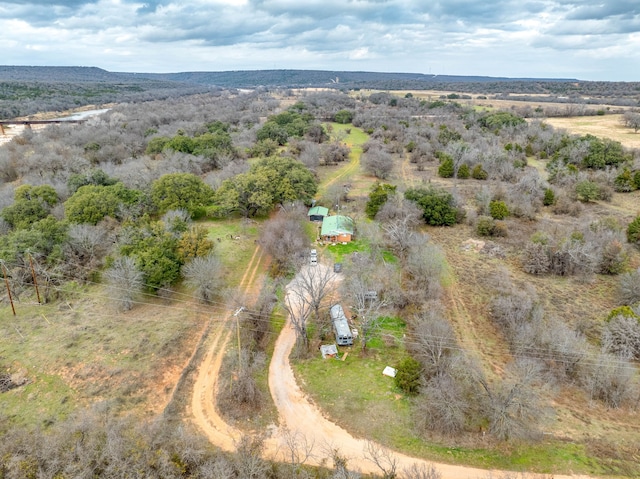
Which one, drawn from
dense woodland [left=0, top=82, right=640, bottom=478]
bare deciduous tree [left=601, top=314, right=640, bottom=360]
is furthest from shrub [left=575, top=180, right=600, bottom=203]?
bare deciduous tree [left=601, top=314, right=640, bottom=360]

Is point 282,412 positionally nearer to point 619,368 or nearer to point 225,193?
point 619,368

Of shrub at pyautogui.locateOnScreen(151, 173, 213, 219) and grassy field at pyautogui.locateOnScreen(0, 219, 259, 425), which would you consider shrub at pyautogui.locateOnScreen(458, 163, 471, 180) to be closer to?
shrub at pyautogui.locateOnScreen(151, 173, 213, 219)

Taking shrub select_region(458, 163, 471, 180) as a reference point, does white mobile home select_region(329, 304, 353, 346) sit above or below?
below

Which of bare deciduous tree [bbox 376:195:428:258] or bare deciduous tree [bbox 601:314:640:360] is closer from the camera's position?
bare deciduous tree [bbox 601:314:640:360]

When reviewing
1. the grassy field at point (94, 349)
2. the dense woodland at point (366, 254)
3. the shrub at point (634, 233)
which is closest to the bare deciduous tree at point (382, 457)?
the dense woodland at point (366, 254)

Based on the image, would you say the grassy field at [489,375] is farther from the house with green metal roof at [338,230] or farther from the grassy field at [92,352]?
the grassy field at [92,352]

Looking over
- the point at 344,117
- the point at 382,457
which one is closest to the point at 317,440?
the point at 382,457

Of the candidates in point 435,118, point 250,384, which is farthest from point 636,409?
point 435,118
